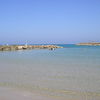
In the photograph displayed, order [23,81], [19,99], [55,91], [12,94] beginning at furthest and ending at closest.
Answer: [23,81]
[55,91]
[12,94]
[19,99]

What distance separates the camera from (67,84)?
35.1 ft

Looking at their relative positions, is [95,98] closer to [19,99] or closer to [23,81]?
[19,99]

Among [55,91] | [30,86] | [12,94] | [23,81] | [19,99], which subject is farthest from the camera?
[23,81]

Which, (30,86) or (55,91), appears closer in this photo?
(55,91)

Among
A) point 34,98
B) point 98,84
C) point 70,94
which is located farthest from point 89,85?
point 34,98

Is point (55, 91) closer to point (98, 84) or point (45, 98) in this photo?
point (45, 98)

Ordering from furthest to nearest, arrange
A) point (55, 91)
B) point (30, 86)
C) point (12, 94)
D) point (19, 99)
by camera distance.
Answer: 1. point (30, 86)
2. point (55, 91)
3. point (12, 94)
4. point (19, 99)

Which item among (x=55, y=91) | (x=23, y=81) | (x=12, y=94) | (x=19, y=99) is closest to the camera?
(x=19, y=99)

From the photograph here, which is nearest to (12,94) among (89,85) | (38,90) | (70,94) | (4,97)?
(4,97)

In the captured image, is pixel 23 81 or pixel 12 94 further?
pixel 23 81

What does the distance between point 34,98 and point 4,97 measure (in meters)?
1.08

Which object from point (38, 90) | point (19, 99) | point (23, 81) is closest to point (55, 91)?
point (38, 90)

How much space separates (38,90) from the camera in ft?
31.0

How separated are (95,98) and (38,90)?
2.53 metres
